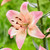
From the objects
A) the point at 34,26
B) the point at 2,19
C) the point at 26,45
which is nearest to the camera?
the point at 34,26

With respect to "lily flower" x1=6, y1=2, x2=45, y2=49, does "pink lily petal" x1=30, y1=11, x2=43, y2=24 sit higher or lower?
higher

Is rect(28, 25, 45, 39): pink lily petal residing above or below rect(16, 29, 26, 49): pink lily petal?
above

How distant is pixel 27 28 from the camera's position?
2.27 ft

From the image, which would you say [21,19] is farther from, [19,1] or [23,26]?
[19,1]

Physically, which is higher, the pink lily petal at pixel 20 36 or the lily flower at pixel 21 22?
the lily flower at pixel 21 22

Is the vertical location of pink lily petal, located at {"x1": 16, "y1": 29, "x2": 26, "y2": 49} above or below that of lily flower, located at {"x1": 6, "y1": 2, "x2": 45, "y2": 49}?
below

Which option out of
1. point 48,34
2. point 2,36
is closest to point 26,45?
point 2,36

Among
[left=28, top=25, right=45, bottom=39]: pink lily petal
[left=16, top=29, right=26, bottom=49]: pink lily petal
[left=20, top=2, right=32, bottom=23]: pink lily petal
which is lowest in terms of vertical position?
[left=16, top=29, right=26, bottom=49]: pink lily petal

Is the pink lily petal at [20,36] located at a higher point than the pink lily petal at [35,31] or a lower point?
lower

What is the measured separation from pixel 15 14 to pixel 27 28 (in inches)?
2.5

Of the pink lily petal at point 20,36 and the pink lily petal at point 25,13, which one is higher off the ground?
the pink lily petal at point 25,13

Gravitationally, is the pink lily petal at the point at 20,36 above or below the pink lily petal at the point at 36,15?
below

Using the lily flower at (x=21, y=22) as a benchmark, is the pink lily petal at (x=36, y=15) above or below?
above

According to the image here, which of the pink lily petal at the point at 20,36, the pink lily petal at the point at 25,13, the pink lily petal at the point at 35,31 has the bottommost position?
the pink lily petal at the point at 20,36
